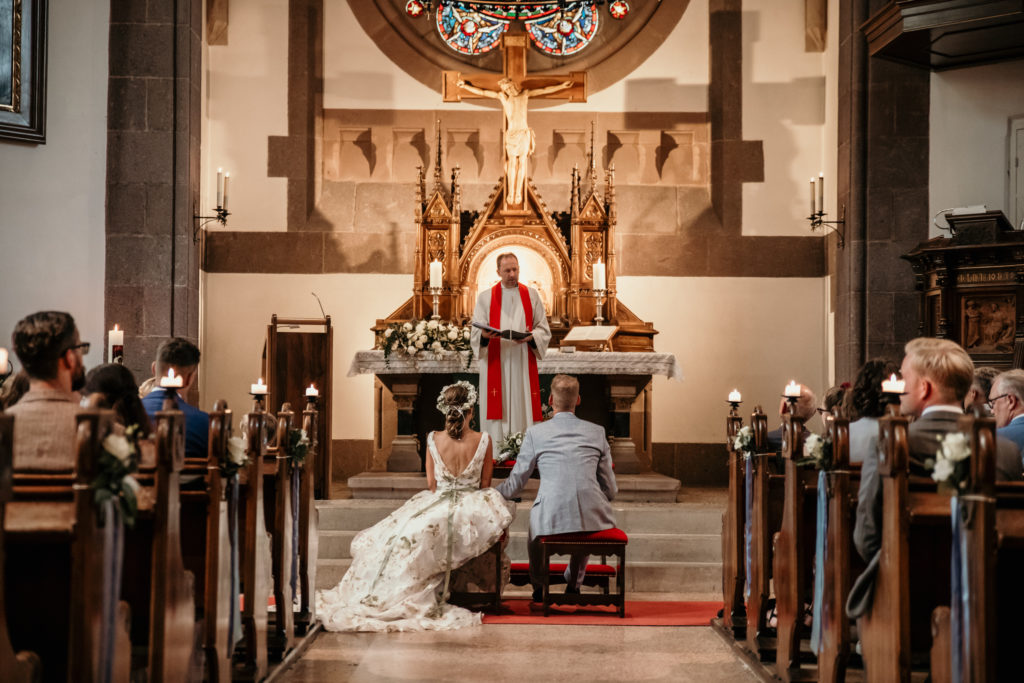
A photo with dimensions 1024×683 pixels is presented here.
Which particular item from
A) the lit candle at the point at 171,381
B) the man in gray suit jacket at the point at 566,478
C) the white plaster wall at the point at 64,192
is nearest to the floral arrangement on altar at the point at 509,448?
the man in gray suit jacket at the point at 566,478

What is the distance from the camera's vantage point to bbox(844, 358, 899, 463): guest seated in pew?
15.8ft

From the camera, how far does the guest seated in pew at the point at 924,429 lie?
3826 millimetres

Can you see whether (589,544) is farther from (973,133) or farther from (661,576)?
(973,133)

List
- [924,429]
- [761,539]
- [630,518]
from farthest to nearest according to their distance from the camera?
[630,518]
[761,539]
[924,429]

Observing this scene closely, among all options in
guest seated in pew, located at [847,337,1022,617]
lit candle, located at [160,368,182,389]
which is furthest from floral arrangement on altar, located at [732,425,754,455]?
lit candle, located at [160,368,182,389]

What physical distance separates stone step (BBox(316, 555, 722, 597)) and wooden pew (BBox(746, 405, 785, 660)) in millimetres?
2012

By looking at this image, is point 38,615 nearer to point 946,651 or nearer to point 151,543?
point 151,543

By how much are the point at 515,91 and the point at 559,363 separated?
3032mm

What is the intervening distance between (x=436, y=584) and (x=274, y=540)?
1.25 meters

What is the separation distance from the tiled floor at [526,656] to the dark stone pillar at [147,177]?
5.17m

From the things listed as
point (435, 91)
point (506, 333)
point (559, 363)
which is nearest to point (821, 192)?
point (559, 363)

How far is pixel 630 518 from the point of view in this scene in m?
8.19

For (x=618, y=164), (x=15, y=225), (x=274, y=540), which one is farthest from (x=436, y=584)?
(x=618, y=164)

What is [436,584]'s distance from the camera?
21.3 feet
